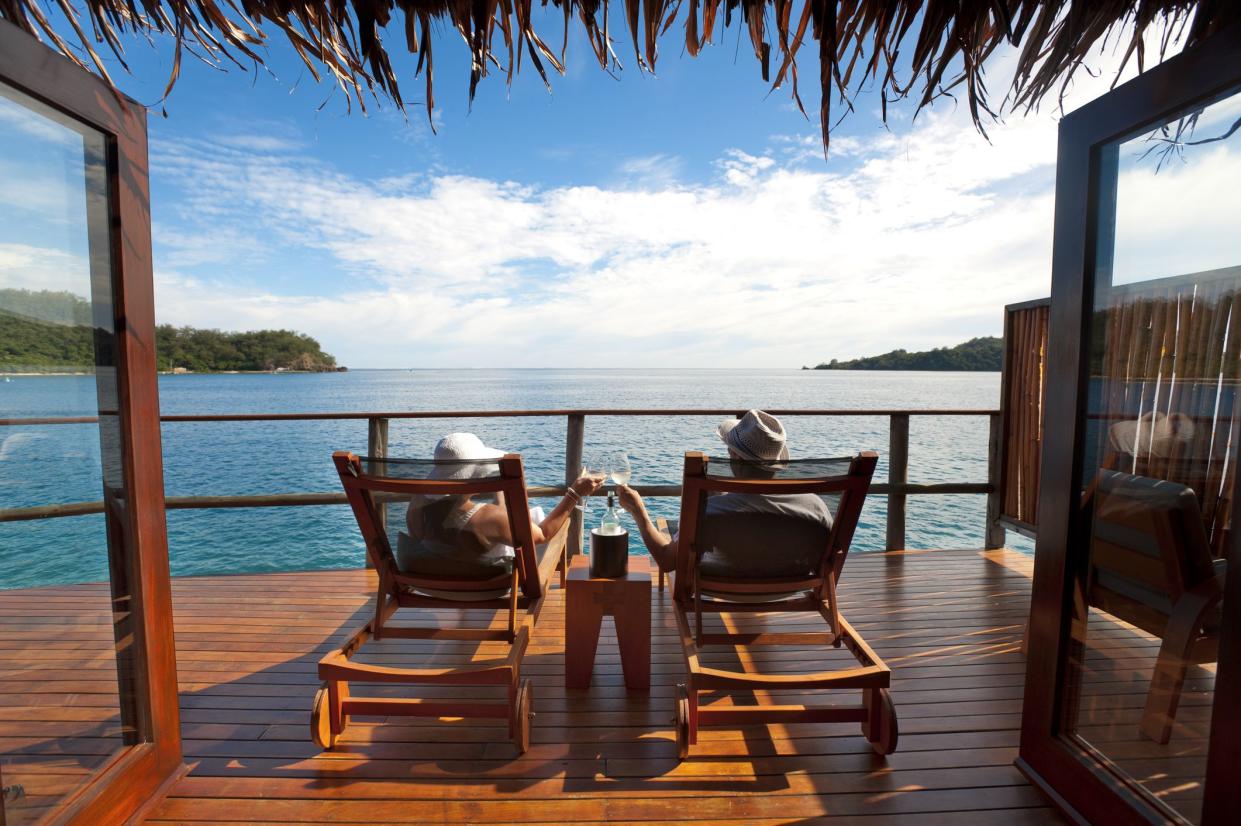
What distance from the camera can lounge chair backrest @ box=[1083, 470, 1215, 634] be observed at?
141cm

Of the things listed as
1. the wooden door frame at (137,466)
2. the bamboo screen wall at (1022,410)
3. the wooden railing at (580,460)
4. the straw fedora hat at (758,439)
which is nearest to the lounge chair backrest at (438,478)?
the wooden door frame at (137,466)

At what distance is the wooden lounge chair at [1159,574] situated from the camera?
1.34 metres

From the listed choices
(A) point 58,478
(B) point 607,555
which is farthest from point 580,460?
(A) point 58,478

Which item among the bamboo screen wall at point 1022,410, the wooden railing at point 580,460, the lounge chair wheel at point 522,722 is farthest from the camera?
the bamboo screen wall at point 1022,410

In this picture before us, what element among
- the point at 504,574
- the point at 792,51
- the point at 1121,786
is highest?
the point at 792,51

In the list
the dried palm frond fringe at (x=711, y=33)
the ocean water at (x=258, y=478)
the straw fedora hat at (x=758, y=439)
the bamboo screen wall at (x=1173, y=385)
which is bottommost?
the ocean water at (x=258, y=478)

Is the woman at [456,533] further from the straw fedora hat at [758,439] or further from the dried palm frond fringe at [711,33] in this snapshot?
the dried palm frond fringe at [711,33]

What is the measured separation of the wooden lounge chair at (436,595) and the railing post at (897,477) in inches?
112

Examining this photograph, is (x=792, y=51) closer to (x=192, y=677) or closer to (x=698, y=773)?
(x=698, y=773)

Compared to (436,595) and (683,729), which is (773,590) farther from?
(436,595)

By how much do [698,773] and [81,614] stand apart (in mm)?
1739

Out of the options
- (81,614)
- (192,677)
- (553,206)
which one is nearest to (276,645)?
(192,677)

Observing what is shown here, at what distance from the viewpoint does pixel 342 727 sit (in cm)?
200

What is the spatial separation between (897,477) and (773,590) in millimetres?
2405
